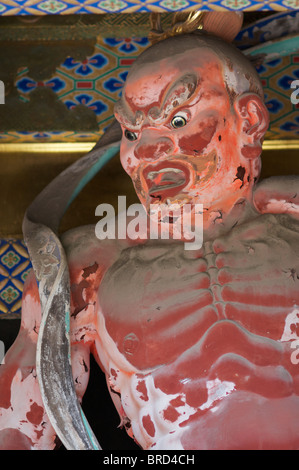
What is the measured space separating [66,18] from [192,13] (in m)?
0.63

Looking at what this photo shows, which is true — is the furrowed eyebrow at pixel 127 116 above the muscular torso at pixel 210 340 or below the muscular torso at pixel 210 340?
above

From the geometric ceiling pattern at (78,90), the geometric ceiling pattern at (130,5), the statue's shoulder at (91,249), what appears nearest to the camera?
the geometric ceiling pattern at (130,5)

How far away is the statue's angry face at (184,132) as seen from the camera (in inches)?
109

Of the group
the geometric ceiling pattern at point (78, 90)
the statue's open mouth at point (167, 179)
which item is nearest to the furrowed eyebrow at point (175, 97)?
the statue's open mouth at point (167, 179)

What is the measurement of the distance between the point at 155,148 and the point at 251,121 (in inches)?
11.1

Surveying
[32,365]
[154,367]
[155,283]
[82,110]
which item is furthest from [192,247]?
[82,110]

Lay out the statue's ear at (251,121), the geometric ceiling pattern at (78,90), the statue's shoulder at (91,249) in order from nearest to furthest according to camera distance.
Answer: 1. the statue's ear at (251,121)
2. the statue's shoulder at (91,249)
3. the geometric ceiling pattern at (78,90)

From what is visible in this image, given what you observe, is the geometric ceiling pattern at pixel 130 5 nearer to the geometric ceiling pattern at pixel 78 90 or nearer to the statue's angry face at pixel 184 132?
the statue's angry face at pixel 184 132

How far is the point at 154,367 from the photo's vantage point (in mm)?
2719

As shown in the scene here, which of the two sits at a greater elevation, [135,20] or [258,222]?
[135,20]

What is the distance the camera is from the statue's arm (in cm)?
288

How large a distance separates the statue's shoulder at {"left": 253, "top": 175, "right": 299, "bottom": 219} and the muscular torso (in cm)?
4

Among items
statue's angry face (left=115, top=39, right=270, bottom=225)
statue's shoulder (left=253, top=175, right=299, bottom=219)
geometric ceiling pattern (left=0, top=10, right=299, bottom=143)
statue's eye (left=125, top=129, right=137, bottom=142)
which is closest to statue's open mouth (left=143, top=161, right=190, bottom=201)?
statue's angry face (left=115, top=39, right=270, bottom=225)

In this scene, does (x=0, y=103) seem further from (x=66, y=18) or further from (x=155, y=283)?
(x=155, y=283)
